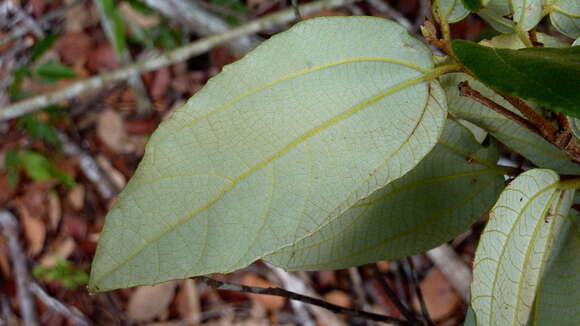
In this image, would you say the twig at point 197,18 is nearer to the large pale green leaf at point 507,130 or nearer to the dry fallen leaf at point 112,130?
the dry fallen leaf at point 112,130

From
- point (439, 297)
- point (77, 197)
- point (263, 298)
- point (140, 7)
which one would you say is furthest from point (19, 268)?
point (439, 297)

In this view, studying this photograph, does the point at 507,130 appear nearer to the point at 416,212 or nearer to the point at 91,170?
the point at 416,212

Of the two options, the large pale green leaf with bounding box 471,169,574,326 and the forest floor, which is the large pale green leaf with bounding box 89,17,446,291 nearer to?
the large pale green leaf with bounding box 471,169,574,326

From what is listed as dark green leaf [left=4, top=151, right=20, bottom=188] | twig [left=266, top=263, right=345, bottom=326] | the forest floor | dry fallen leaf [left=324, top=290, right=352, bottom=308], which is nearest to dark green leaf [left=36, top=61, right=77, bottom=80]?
the forest floor

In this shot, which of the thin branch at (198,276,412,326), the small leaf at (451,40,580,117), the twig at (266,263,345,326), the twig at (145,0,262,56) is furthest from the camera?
the twig at (145,0,262,56)

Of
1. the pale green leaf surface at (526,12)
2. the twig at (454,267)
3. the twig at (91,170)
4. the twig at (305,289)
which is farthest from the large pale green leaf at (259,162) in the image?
the twig at (91,170)

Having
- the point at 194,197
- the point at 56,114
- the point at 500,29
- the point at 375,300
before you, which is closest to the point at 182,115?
the point at 194,197
